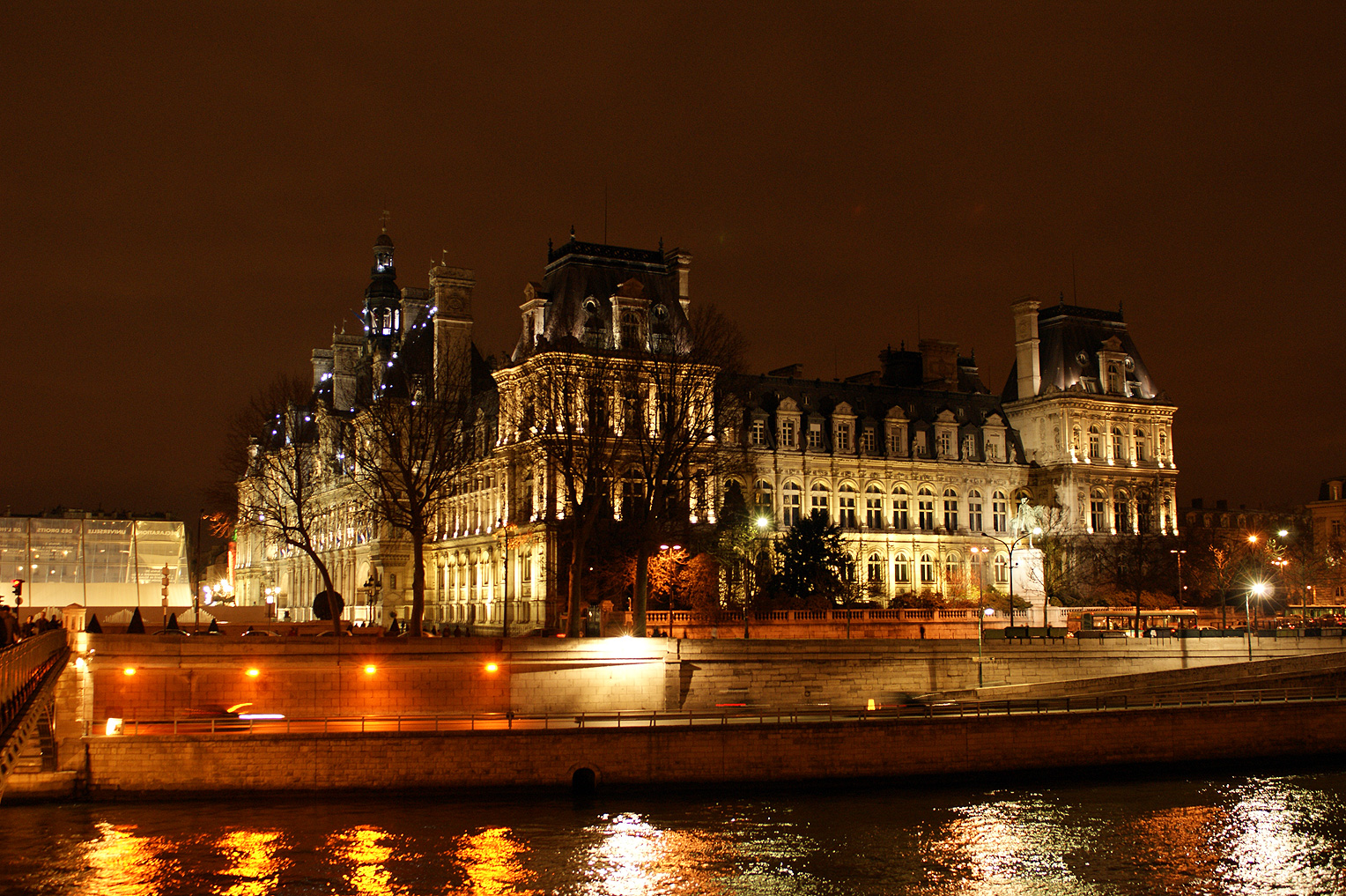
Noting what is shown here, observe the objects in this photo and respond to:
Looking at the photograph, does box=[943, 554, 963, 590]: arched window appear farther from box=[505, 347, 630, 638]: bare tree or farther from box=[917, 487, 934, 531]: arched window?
box=[505, 347, 630, 638]: bare tree

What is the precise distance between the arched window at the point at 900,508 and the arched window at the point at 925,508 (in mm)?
874

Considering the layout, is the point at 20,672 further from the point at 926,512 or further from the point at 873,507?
the point at 926,512

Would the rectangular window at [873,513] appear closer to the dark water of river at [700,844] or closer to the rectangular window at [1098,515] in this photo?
the rectangular window at [1098,515]

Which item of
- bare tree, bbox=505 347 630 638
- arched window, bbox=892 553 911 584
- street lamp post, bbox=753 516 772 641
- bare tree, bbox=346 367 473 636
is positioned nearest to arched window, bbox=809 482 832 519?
arched window, bbox=892 553 911 584

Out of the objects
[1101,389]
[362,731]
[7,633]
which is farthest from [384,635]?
[1101,389]

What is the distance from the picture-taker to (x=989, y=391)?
318ft

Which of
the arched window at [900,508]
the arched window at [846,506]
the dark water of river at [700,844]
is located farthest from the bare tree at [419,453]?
the arched window at [900,508]

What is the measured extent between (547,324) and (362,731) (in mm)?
35809

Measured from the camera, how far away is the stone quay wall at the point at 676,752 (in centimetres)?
3584

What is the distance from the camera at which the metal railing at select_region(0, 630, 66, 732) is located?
1991 cm

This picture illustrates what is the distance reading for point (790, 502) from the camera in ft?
264

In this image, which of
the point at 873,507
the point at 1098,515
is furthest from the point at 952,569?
the point at 1098,515

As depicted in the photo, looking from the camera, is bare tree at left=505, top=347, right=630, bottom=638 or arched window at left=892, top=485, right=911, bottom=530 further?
arched window at left=892, top=485, right=911, bottom=530

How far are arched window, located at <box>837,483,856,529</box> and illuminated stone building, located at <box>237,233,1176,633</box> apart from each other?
0.10 metres
